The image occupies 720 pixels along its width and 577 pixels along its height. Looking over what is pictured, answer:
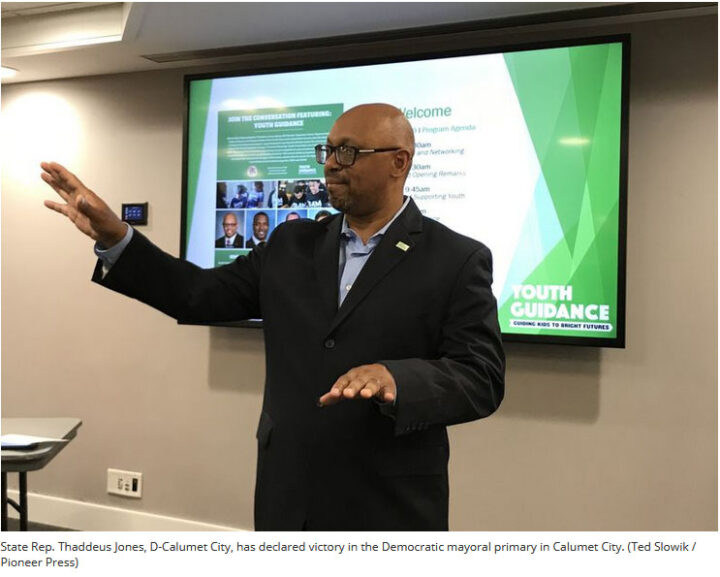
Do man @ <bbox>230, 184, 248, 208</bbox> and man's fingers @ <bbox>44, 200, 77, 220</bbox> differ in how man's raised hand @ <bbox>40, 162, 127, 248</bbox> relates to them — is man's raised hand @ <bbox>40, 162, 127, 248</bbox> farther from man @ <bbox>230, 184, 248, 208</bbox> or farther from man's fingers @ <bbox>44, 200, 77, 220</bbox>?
man @ <bbox>230, 184, 248, 208</bbox>

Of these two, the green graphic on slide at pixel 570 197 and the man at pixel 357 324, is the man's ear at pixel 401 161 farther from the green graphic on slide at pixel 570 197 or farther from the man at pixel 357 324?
the green graphic on slide at pixel 570 197

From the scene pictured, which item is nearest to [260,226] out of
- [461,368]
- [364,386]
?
[461,368]

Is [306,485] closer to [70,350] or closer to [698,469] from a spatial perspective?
[698,469]

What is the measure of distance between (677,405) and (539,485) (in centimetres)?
64

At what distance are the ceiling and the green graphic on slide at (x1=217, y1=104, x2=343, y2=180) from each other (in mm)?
314

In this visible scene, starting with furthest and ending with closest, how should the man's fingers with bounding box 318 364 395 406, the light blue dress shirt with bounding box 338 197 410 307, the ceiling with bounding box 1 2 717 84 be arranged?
the ceiling with bounding box 1 2 717 84, the light blue dress shirt with bounding box 338 197 410 307, the man's fingers with bounding box 318 364 395 406

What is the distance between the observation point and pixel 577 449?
2717 millimetres

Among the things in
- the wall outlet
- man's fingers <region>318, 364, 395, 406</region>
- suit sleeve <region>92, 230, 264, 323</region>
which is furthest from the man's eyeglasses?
the wall outlet

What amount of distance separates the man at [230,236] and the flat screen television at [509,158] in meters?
0.02

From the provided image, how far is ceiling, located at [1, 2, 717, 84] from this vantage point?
252 cm

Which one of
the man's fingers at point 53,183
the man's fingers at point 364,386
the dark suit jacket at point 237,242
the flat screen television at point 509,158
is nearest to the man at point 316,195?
the flat screen television at point 509,158

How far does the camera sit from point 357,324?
4.42 feet

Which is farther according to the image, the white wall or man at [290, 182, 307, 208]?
man at [290, 182, 307, 208]
